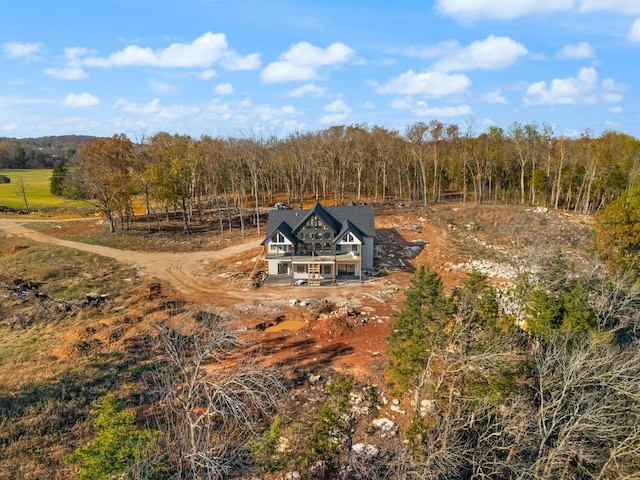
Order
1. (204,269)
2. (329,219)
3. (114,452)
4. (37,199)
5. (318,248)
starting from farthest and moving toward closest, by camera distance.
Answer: (37,199) → (204,269) → (329,219) → (318,248) → (114,452)

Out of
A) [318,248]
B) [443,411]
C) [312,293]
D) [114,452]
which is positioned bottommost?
[443,411]

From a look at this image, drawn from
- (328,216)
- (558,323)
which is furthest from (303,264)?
(558,323)

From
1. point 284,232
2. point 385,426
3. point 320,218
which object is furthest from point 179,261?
point 385,426

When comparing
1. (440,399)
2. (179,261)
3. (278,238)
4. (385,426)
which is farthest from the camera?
(179,261)

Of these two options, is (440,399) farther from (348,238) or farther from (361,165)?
(361,165)

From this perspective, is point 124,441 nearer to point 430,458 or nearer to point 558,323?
point 430,458

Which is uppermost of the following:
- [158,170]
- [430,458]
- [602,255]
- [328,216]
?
[158,170]

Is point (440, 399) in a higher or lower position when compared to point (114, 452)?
lower
